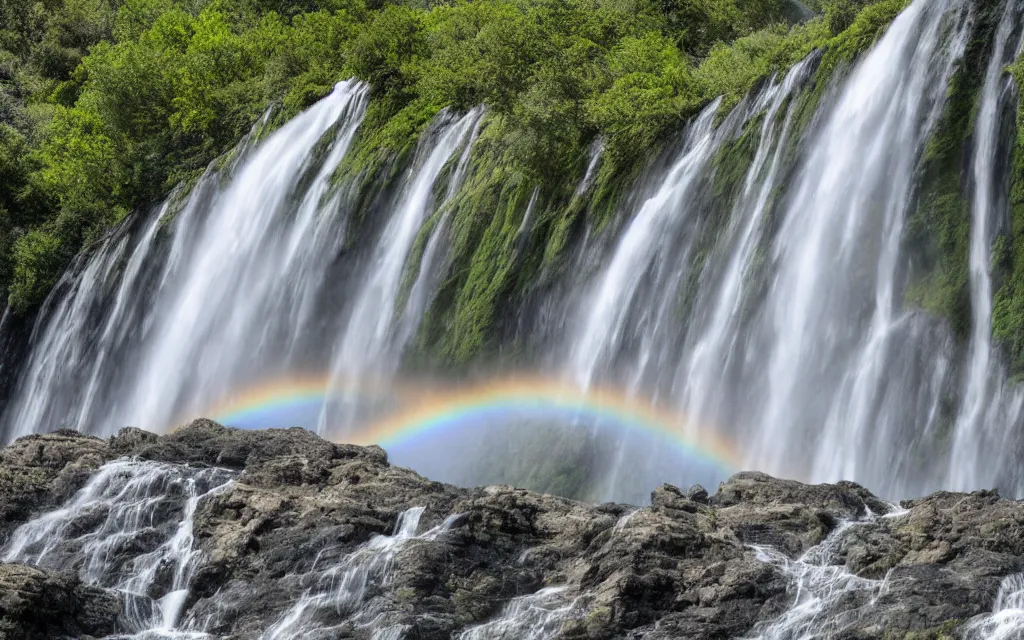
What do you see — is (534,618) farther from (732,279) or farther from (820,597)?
(732,279)

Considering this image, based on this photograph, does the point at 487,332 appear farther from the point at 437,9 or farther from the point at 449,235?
the point at 437,9

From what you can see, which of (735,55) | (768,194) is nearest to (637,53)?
(735,55)

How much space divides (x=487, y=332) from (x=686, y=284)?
607cm

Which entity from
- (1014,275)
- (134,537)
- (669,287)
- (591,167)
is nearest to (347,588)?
(134,537)

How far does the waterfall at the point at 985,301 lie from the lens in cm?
1823

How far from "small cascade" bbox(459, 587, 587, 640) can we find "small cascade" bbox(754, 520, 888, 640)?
75.7 inches

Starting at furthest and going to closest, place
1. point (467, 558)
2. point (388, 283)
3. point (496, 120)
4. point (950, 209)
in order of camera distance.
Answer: point (496, 120) < point (388, 283) < point (950, 209) < point (467, 558)

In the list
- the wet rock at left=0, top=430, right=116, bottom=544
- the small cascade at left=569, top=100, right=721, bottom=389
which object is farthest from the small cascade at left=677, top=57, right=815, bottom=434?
the wet rock at left=0, top=430, right=116, bottom=544

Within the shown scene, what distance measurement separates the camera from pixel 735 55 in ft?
108

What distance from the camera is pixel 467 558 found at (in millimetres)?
15195

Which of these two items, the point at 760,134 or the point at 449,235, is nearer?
the point at 760,134

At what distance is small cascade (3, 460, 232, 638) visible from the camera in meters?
16.3

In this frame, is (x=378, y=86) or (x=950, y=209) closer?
(x=950, y=209)

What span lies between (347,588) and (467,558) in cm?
132
